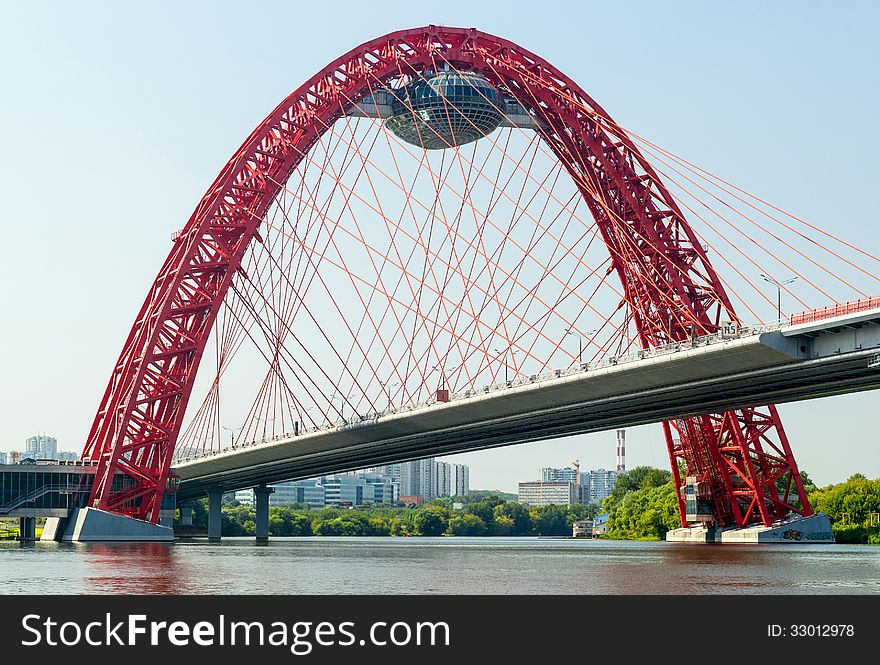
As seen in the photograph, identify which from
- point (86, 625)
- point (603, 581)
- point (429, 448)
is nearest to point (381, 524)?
point (429, 448)

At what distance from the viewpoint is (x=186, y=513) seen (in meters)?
114

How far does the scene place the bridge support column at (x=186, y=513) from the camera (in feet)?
366

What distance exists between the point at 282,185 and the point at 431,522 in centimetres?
10548

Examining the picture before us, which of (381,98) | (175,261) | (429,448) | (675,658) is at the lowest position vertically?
(675,658)

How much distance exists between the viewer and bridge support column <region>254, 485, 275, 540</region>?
362 feet

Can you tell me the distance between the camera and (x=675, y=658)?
20.0 metres

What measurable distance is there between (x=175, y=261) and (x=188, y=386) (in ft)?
25.5

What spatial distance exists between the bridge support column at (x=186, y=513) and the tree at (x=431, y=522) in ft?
189

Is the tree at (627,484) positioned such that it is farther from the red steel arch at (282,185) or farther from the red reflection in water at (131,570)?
the red reflection in water at (131,570)

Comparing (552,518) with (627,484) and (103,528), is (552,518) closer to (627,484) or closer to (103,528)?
(627,484)

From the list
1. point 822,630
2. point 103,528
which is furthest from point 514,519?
point 822,630

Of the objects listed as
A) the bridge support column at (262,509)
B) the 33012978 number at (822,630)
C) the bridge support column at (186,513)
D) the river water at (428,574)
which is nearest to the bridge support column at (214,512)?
the bridge support column at (262,509)

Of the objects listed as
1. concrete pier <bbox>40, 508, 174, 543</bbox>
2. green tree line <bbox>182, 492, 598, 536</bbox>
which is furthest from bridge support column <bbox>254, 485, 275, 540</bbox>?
concrete pier <bbox>40, 508, 174, 543</bbox>

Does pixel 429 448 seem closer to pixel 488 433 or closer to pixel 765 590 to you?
pixel 488 433
